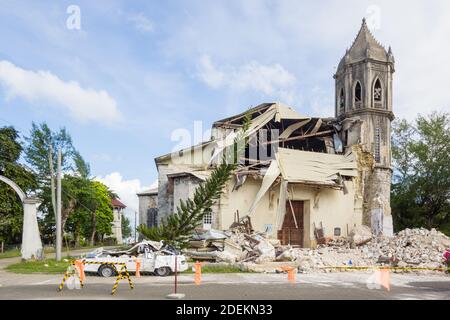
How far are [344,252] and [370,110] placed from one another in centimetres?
1470

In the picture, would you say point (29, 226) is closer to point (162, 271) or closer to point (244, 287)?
point (162, 271)

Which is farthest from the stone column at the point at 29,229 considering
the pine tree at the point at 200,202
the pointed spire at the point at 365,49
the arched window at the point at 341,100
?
the pointed spire at the point at 365,49

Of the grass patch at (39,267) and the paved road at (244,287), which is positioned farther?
the grass patch at (39,267)

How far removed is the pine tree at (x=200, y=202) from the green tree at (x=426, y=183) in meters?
36.4

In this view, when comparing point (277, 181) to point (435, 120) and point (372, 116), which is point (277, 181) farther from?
point (435, 120)

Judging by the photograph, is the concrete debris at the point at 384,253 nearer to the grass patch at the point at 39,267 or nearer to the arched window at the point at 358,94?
the grass patch at the point at 39,267

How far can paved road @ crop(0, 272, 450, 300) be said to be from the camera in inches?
506

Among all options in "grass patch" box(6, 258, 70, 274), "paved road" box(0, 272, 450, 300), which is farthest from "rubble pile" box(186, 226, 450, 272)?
"grass patch" box(6, 258, 70, 274)

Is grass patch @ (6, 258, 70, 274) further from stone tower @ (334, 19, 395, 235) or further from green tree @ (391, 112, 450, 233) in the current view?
green tree @ (391, 112, 450, 233)

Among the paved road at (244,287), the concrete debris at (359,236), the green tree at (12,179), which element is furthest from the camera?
the green tree at (12,179)

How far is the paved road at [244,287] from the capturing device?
12.8 meters

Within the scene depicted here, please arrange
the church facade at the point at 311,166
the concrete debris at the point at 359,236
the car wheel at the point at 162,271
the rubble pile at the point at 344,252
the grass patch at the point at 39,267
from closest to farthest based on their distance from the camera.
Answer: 1. the car wheel at the point at 162,271
2. the grass patch at the point at 39,267
3. the rubble pile at the point at 344,252
4. the church facade at the point at 311,166
5. the concrete debris at the point at 359,236

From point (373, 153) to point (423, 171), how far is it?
11889 millimetres

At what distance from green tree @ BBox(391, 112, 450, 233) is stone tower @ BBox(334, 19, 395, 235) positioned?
31.1 ft
